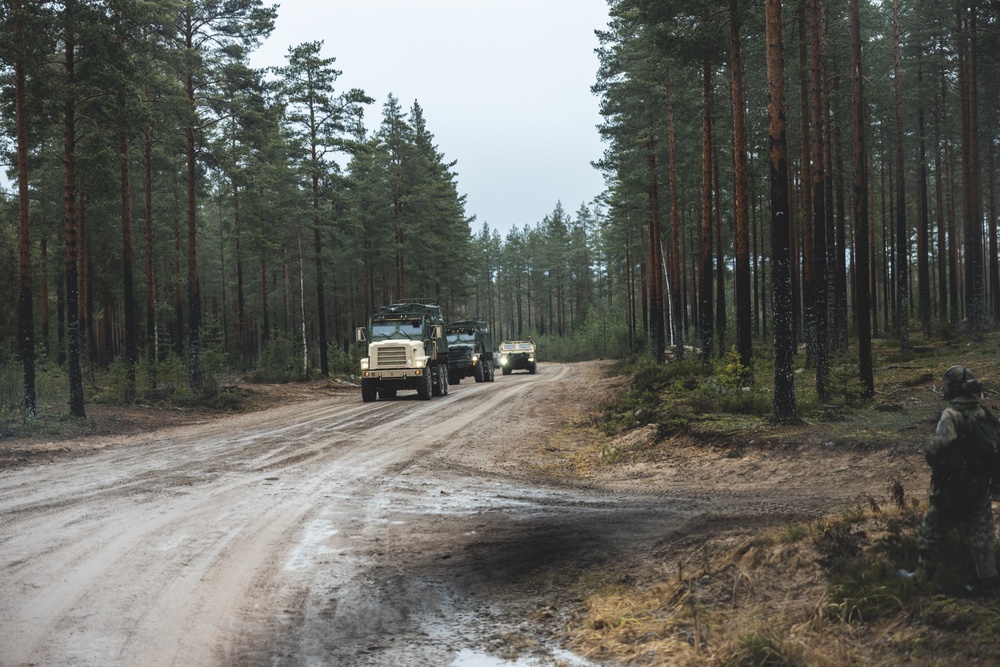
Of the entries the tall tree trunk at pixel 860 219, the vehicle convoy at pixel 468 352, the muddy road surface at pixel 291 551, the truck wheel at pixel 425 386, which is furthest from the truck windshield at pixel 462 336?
the muddy road surface at pixel 291 551

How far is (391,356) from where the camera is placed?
24.4m

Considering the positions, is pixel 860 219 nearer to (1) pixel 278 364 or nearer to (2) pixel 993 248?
(2) pixel 993 248

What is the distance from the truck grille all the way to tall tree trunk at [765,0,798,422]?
47.6 ft

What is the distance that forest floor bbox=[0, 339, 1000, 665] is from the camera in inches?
177

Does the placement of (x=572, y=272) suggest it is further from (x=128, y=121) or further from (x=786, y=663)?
(x=786, y=663)

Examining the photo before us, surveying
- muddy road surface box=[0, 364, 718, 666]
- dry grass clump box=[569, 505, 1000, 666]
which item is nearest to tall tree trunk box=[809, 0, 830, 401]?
muddy road surface box=[0, 364, 718, 666]

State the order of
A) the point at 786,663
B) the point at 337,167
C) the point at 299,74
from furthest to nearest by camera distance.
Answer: the point at 337,167 → the point at 299,74 → the point at 786,663

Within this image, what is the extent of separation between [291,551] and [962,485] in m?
5.90

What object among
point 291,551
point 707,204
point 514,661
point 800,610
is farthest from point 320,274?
point 800,610

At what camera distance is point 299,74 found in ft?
116

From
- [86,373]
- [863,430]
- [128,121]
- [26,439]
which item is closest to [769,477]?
[863,430]

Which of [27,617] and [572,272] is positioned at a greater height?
[572,272]

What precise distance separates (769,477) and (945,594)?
5230mm

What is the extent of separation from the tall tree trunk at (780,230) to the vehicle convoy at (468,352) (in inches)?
933
